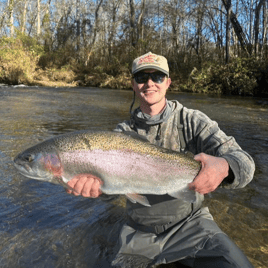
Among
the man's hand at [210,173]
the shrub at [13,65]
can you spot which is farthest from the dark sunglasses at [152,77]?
the shrub at [13,65]

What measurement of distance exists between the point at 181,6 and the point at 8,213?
118 ft

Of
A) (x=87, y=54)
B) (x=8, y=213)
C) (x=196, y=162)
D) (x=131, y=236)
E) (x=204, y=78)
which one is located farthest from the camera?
(x=87, y=54)

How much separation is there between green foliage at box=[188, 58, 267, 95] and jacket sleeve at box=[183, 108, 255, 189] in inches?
738

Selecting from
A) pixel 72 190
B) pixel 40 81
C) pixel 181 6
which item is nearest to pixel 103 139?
pixel 72 190

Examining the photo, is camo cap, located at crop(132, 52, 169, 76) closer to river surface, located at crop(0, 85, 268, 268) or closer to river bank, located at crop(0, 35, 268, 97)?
river surface, located at crop(0, 85, 268, 268)

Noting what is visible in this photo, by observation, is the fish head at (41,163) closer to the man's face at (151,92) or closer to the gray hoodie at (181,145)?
the gray hoodie at (181,145)

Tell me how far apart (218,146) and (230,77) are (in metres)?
20.0

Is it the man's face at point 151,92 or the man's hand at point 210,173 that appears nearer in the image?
the man's hand at point 210,173

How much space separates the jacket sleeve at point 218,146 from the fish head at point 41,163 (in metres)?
1.25

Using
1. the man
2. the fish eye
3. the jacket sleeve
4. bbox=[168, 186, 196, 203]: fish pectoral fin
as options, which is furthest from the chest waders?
the fish eye

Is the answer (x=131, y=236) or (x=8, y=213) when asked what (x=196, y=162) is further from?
(x=8, y=213)

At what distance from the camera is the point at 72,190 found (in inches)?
85.7

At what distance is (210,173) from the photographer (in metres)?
1.94

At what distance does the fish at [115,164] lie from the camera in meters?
2.06
